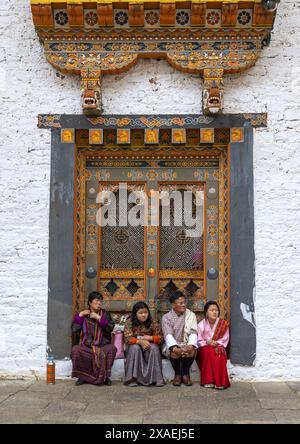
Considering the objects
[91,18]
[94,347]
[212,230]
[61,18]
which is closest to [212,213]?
[212,230]

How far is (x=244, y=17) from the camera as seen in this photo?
18.2 ft

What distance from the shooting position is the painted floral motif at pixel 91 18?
556cm

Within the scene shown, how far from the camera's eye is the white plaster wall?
5.48 m

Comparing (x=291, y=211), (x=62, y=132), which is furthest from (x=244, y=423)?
(x=62, y=132)

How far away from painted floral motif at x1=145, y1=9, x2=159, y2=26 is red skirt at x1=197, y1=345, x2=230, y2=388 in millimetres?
3208

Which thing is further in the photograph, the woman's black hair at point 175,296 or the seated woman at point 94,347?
the woman's black hair at point 175,296

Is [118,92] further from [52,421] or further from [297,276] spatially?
[52,421]

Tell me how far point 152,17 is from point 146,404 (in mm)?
3650

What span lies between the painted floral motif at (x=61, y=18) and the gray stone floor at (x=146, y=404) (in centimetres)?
352

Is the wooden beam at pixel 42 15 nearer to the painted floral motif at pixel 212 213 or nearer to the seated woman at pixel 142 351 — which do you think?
the painted floral motif at pixel 212 213

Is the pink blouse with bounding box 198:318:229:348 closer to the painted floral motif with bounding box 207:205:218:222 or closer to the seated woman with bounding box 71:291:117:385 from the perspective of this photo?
the seated woman with bounding box 71:291:117:385

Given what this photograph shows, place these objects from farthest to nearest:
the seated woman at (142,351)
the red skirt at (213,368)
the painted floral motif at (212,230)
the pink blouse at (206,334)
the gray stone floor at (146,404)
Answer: the painted floral motif at (212,230) < the pink blouse at (206,334) < the seated woman at (142,351) < the red skirt at (213,368) < the gray stone floor at (146,404)

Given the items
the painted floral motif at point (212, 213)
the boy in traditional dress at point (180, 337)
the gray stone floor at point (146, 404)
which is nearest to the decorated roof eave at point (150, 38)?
the painted floral motif at point (212, 213)

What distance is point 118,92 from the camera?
5.73 metres
